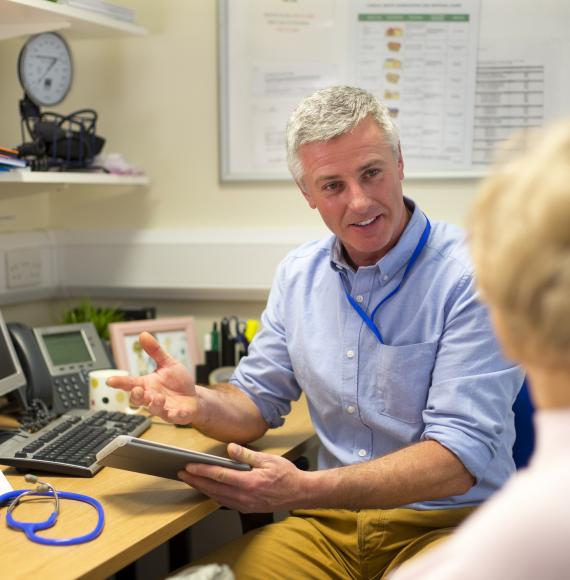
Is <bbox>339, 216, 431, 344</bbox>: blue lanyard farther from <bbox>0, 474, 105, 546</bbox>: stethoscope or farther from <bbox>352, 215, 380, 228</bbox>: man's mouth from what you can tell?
<bbox>0, 474, 105, 546</bbox>: stethoscope

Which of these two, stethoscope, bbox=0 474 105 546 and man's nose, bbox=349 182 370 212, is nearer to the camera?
stethoscope, bbox=0 474 105 546

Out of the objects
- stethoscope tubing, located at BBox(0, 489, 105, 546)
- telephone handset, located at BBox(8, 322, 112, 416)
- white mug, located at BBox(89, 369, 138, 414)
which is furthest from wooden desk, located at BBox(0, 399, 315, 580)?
telephone handset, located at BBox(8, 322, 112, 416)

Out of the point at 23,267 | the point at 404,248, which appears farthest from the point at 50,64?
the point at 404,248

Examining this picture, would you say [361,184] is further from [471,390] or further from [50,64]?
[50,64]

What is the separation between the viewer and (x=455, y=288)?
1598 mm

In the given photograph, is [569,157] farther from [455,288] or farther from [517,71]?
[517,71]

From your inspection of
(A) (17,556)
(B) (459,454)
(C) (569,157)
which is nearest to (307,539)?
(B) (459,454)

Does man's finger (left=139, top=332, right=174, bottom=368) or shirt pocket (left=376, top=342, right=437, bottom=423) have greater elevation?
man's finger (left=139, top=332, right=174, bottom=368)

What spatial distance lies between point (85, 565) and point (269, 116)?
1529 mm

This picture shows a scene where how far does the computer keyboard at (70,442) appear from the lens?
1524 mm

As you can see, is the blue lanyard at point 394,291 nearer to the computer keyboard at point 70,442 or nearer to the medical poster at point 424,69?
the computer keyboard at point 70,442

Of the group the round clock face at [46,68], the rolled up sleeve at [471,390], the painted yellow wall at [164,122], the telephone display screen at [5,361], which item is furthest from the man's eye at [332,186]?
the round clock face at [46,68]

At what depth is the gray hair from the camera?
5.33 ft

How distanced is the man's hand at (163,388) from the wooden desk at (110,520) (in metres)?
0.13
